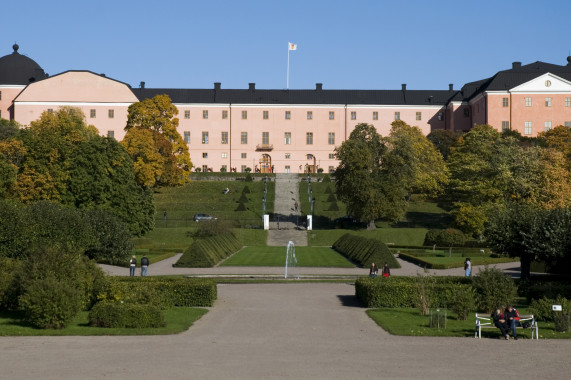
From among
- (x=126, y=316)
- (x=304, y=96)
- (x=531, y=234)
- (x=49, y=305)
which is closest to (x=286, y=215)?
(x=304, y=96)

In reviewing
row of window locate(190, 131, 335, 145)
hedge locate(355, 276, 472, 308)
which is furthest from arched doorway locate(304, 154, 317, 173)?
hedge locate(355, 276, 472, 308)

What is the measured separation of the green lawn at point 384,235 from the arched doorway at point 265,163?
121 feet

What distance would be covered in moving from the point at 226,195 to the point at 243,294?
4490cm

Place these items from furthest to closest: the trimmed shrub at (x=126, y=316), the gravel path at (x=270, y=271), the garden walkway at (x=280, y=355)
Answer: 1. the gravel path at (x=270, y=271)
2. the trimmed shrub at (x=126, y=316)
3. the garden walkway at (x=280, y=355)

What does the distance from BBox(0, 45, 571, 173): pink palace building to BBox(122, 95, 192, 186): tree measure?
19.6m

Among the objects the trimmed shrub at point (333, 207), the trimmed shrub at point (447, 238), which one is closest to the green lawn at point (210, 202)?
the trimmed shrub at point (333, 207)

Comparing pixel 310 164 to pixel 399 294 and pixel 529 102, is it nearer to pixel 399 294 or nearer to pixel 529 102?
pixel 529 102

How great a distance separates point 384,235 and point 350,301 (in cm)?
3105

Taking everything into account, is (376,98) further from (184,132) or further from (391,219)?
(391,219)

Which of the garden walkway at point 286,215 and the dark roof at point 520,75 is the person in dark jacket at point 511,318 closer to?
the garden walkway at point 286,215

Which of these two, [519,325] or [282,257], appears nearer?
[519,325]

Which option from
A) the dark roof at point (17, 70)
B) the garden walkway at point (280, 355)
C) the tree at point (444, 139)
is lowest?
the garden walkway at point (280, 355)

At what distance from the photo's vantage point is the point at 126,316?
62.1 feet

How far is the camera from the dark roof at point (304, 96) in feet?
313
